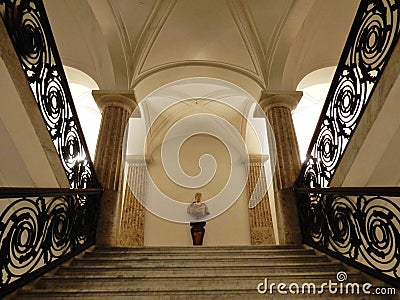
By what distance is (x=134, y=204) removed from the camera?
33.1 ft

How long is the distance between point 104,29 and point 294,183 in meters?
4.82

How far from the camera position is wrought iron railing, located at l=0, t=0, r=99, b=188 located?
10.4ft

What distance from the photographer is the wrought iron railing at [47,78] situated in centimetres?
317

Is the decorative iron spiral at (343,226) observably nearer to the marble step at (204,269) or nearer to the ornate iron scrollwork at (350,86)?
the marble step at (204,269)

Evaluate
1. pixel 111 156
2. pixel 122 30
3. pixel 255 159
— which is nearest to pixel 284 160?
pixel 111 156

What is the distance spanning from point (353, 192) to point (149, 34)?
19.0 feet

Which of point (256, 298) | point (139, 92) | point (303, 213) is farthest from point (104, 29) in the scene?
point (256, 298)

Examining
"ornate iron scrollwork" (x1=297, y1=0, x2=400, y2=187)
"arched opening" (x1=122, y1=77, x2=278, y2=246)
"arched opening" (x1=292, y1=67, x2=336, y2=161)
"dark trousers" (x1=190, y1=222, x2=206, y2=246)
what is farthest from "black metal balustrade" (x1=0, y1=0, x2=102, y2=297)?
"arched opening" (x1=292, y1=67, x2=336, y2=161)

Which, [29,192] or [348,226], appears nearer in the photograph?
[29,192]

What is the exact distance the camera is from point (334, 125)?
4254 mm

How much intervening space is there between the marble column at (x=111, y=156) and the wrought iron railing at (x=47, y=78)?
34 centimetres

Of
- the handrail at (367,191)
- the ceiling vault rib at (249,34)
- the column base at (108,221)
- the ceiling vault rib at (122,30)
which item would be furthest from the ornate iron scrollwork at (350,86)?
the ceiling vault rib at (122,30)

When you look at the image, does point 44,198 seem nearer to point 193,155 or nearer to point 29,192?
point 29,192

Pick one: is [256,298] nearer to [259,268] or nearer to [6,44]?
[259,268]
